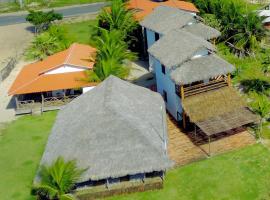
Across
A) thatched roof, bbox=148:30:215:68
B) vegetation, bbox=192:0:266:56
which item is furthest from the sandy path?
vegetation, bbox=192:0:266:56

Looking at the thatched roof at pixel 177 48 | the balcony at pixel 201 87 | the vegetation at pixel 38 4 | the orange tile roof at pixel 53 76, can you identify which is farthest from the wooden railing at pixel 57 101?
the vegetation at pixel 38 4

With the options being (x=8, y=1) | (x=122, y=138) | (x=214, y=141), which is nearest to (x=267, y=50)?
(x=214, y=141)

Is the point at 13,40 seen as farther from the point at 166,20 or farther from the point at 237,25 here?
the point at 237,25

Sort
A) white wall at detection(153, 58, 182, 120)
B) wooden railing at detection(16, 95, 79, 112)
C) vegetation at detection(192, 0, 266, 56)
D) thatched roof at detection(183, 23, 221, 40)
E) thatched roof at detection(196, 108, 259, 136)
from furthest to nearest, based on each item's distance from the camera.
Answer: vegetation at detection(192, 0, 266, 56), thatched roof at detection(183, 23, 221, 40), wooden railing at detection(16, 95, 79, 112), white wall at detection(153, 58, 182, 120), thatched roof at detection(196, 108, 259, 136)

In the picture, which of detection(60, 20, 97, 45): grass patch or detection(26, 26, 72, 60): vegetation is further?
detection(60, 20, 97, 45): grass patch

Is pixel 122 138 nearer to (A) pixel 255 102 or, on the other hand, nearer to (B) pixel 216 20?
(A) pixel 255 102

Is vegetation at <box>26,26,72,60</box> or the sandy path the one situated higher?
vegetation at <box>26,26,72,60</box>

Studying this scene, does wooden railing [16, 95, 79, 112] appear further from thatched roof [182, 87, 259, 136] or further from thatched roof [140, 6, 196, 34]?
thatched roof [182, 87, 259, 136]
